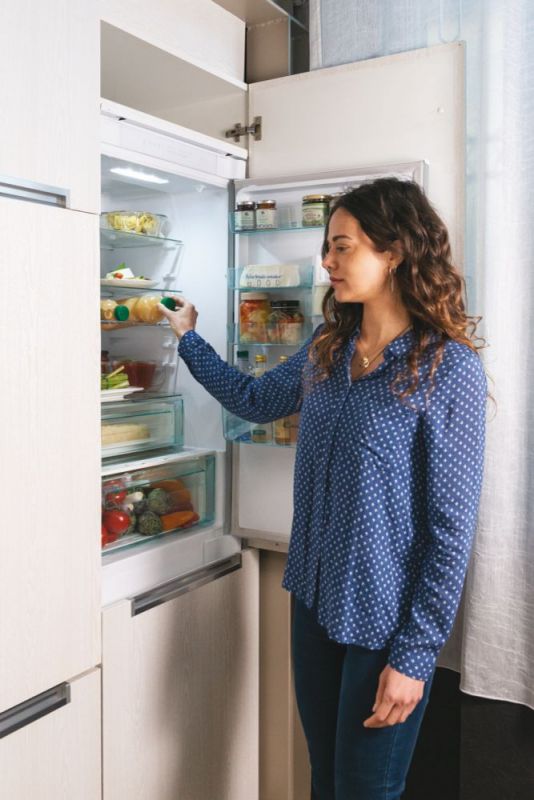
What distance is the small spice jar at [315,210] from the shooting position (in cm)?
181

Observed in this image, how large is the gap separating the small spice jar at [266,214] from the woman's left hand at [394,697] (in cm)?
101

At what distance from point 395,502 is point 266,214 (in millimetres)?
803

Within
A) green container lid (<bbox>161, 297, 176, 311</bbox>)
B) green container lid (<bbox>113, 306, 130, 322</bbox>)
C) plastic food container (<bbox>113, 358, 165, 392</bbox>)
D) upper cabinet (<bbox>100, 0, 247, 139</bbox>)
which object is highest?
upper cabinet (<bbox>100, 0, 247, 139</bbox>)

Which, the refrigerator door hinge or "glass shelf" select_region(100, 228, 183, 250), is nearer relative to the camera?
"glass shelf" select_region(100, 228, 183, 250)

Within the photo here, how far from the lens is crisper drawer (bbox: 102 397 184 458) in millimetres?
1812

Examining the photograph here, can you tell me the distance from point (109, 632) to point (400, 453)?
2.33 ft

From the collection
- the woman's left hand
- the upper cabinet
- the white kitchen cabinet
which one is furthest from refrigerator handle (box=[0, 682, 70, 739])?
the upper cabinet

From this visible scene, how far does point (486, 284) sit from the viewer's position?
5.95 feet

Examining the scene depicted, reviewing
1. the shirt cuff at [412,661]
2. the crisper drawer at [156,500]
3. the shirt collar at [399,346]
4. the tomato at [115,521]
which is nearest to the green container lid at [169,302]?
the crisper drawer at [156,500]

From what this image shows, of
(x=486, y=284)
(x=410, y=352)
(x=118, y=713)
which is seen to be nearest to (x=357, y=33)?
(x=486, y=284)

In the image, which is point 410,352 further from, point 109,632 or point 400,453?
point 109,632

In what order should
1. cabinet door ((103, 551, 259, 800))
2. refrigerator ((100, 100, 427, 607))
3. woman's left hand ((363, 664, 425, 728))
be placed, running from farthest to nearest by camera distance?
refrigerator ((100, 100, 427, 607))
cabinet door ((103, 551, 259, 800))
woman's left hand ((363, 664, 425, 728))

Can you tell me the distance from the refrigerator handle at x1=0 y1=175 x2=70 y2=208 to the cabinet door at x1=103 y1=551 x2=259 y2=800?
2.63 ft

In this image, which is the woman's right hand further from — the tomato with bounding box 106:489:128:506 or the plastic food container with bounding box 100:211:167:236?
the tomato with bounding box 106:489:128:506
